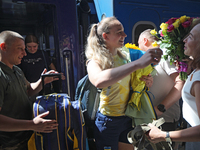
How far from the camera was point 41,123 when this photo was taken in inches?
56.5

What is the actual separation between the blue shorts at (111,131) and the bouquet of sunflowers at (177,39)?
0.68 m

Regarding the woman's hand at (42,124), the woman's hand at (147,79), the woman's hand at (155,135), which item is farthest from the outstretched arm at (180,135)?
the woman's hand at (42,124)

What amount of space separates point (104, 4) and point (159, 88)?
73.8 inches

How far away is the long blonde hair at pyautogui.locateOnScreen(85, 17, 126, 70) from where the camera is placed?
5.31 ft

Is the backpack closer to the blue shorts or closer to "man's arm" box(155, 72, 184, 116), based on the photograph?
the blue shorts

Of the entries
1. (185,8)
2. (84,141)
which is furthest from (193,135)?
(185,8)

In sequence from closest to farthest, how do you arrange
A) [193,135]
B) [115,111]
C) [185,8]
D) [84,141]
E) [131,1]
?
[193,135] < [84,141] < [115,111] < [131,1] < [185,8]

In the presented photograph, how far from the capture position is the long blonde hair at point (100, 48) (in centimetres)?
162

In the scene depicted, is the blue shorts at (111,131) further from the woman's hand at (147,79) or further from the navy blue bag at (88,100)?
the woman's hand at (147,79)

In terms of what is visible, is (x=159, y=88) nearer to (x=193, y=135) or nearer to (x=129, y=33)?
(x=193, y=135)

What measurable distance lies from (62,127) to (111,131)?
1.41ft

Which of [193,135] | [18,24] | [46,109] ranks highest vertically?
[18,24]

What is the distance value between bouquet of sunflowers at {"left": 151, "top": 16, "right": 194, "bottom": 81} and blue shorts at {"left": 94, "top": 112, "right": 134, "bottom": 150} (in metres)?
0.68

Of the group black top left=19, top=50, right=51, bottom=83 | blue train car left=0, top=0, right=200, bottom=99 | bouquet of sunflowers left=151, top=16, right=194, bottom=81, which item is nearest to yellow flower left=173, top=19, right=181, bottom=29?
bouquet of sunflowers left=151, top=16, right=194, bottom=81
